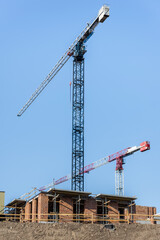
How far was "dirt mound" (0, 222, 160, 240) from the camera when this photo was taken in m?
36.5

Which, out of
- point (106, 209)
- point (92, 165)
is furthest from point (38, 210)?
point (92, 165)

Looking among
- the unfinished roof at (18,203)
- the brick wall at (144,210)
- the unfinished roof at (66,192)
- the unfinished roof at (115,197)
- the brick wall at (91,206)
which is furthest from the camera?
the unfinished roof at (18,203)

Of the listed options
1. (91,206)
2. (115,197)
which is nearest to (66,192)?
(91,206)

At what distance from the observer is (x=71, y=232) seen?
37.7 metres

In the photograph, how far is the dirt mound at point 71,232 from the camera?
1437 inches

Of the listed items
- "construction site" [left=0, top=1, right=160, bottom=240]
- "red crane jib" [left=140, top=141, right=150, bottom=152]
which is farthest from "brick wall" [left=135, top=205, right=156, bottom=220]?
"red crane jib" [left=140, top=141, right=150, bottom=152]

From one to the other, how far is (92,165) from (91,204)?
150 ft

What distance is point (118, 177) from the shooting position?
311 feet

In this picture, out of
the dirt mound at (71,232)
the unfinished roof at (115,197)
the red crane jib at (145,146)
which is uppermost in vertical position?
the red crane jib at (145,146)

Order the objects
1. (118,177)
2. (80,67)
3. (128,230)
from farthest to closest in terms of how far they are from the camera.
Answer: (118,177) < (80,67) < (128,230)

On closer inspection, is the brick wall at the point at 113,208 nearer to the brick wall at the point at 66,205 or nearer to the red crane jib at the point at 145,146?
the brick wall at the point at 66,205

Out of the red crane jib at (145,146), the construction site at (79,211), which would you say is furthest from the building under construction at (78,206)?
the red crane jib at (145,146)

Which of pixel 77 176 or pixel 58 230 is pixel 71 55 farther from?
pixel 58 230

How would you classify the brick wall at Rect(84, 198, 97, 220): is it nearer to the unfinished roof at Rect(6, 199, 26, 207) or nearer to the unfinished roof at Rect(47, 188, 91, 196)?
the unfinished roof at Rect(47, 188, 91, 196)
